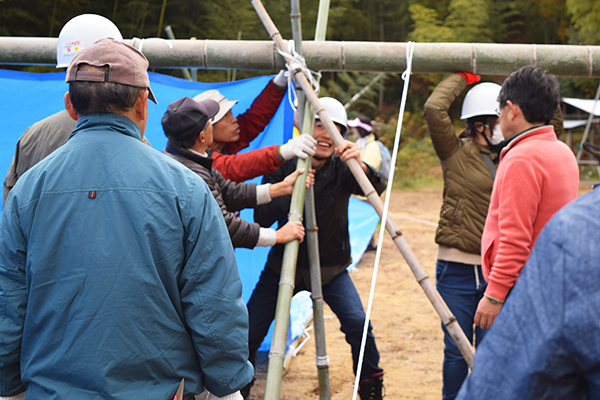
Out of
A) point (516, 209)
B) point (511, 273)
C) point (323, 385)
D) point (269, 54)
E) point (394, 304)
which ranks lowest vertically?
point (394, 304)

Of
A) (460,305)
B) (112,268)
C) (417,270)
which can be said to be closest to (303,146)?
(417,270)

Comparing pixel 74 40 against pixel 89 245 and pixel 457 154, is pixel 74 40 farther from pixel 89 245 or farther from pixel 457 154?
pixel 457 154

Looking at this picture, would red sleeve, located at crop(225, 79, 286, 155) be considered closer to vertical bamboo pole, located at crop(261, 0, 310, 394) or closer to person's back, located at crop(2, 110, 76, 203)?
vertical bamboo pole, located at crop(261, 0, 310, 394)

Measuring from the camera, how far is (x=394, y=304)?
6188 millimetres

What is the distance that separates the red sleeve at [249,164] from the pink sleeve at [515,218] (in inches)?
47.9

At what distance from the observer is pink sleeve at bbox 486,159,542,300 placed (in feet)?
7.20

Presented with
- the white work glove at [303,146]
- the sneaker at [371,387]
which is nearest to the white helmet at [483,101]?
the white work glove at [303,146]

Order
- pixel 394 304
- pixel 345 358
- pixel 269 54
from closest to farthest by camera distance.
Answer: pixel 269 54
pixel 345 358
pixel 394 304

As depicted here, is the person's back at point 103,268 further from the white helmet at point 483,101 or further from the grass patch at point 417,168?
the grass patch at point 417,168

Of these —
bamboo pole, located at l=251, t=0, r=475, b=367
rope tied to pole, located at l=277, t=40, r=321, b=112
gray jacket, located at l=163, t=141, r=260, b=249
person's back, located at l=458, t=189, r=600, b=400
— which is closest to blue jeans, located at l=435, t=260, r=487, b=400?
bamboo pole, located at l=251, t=0, r=475, b=367

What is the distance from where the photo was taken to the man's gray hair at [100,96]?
1.47 m

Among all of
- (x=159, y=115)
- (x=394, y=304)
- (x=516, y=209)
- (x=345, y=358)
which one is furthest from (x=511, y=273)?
(x=394, y=304)

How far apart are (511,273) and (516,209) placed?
0.85 ft

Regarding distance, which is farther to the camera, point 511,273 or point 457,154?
point 457,154
